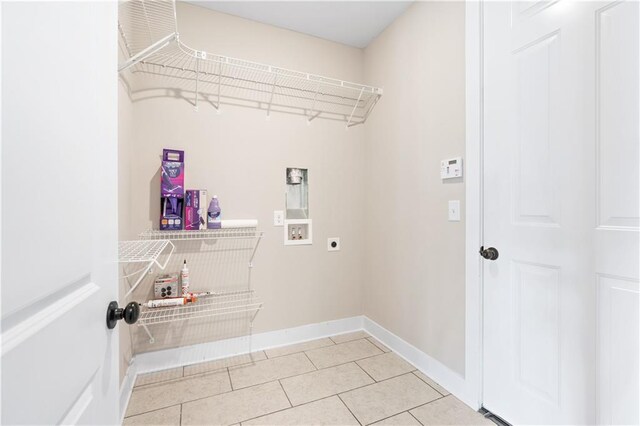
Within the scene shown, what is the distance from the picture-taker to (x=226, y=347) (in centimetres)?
216

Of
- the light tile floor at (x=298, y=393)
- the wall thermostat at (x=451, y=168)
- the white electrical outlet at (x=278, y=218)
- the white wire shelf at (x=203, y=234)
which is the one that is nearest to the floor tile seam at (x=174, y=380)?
the light tile floor at (x=298, y=393)

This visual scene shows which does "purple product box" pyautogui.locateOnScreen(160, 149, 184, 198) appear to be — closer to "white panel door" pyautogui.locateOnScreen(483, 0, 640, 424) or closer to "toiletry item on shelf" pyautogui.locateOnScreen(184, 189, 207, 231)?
"toiletry item on shelf" pyautogui.locateOnScreen(184, 189, 207, 231)

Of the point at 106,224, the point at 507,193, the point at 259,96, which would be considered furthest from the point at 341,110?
the point at 106,224

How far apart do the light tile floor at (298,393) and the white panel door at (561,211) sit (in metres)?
0.42

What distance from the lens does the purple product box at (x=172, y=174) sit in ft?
6.09

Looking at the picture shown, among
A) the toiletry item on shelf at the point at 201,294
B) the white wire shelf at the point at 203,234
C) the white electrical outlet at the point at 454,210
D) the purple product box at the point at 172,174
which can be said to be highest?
the purple product box at the point at 172,174

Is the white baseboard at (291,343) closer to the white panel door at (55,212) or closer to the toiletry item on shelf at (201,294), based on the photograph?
the toiletry item on shelf at (201,294)

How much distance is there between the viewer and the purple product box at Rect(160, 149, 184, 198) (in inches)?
73.1

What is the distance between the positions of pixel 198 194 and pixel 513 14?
84.4 inches

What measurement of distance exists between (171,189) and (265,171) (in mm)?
727

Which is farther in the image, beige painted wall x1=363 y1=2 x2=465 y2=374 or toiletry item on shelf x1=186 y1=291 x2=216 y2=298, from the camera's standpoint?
toiletry item on shelf x1=186 y1=291 x2=216 y2=298

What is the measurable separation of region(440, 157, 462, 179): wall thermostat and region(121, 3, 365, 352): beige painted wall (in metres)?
0.98

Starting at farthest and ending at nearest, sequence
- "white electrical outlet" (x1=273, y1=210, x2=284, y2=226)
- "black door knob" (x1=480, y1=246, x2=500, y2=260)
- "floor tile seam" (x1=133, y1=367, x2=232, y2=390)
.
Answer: "white electrical outlet" (x1=273, y1=210, x2=284, y2=226) < "floor tile seam" (x1=133, y1=367, x2=232, y2=390) < "black door knob" (x1=480, y1=246, x2=500, y2=260)

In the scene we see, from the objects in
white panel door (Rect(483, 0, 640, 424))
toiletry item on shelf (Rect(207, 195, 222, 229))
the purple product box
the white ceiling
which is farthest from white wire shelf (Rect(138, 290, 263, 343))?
the white ceiling
